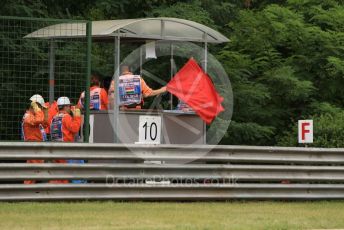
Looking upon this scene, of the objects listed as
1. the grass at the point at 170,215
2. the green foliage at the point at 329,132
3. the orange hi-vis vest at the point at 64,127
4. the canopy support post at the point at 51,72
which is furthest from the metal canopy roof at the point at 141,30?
the green foliage at the point at 329,132

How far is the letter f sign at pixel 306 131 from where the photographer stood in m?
18.0

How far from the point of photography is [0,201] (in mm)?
14781

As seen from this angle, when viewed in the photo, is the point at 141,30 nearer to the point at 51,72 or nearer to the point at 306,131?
the point at 51,72

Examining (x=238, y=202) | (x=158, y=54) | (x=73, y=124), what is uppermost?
(x=158, y=54)

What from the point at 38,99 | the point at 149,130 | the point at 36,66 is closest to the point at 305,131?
the point at 149,130

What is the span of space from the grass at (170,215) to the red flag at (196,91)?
115 inches

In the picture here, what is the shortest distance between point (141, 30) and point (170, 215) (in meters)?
5.49

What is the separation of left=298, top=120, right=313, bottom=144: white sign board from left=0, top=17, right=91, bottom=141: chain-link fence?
403 cm

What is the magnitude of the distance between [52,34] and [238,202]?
521 cm

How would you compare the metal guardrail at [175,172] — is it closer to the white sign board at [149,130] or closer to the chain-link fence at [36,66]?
the white sign board at [149,130]

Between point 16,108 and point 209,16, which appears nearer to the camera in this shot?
point 16,108

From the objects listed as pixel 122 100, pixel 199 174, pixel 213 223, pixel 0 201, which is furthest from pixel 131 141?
pixel 213 223

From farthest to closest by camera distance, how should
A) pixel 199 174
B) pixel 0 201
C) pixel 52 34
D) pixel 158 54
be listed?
pixel 158 54 < pixel 52 34 < pixel 199 174 < pixel 0 201

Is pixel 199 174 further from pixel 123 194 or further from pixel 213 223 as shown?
pixel 213 223
